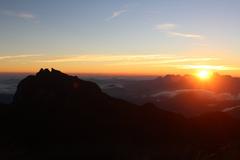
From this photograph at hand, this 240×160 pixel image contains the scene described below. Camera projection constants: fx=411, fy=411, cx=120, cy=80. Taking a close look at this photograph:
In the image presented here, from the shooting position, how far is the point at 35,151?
3893 inches

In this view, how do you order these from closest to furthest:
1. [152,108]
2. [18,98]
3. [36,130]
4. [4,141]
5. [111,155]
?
1. [111,155]
2. [4,141]
3. [36,130]
4. [152,108]
5. [18,98]

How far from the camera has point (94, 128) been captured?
112m

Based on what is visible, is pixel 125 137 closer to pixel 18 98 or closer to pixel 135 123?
pixel 135 123

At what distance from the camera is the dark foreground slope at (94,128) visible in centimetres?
9938

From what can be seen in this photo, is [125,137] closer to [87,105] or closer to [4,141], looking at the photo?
[87,105]

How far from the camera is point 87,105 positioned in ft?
413

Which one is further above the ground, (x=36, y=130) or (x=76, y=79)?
(x=76, y=79)

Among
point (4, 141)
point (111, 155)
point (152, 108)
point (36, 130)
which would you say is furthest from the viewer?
point (152, 108)

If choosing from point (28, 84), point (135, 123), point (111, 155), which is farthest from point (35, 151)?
point (28, 84)

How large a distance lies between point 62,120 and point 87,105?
11280 millimetres

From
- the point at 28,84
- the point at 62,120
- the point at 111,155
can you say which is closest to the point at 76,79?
the point at 28,84

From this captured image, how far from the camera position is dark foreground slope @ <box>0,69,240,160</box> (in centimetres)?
9938

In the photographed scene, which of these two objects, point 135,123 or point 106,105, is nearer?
point 135,123

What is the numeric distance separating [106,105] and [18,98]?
34.3m
